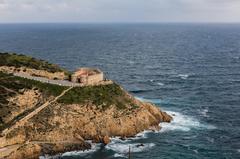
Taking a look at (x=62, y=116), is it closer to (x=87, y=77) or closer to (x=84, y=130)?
(x=84, y=130)

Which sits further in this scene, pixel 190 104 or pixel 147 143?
pixel 190 104

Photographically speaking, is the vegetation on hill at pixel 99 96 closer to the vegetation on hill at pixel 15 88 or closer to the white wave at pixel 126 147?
the vegetation on hill at pixel 15 88

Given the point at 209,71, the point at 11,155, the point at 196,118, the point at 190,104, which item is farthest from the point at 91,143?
the point at 209,71

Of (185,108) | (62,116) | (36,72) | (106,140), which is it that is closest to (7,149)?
(62,116)

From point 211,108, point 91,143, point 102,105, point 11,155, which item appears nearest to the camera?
point 11,155

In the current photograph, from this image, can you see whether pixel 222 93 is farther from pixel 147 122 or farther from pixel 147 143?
Result: pixel 147 143
